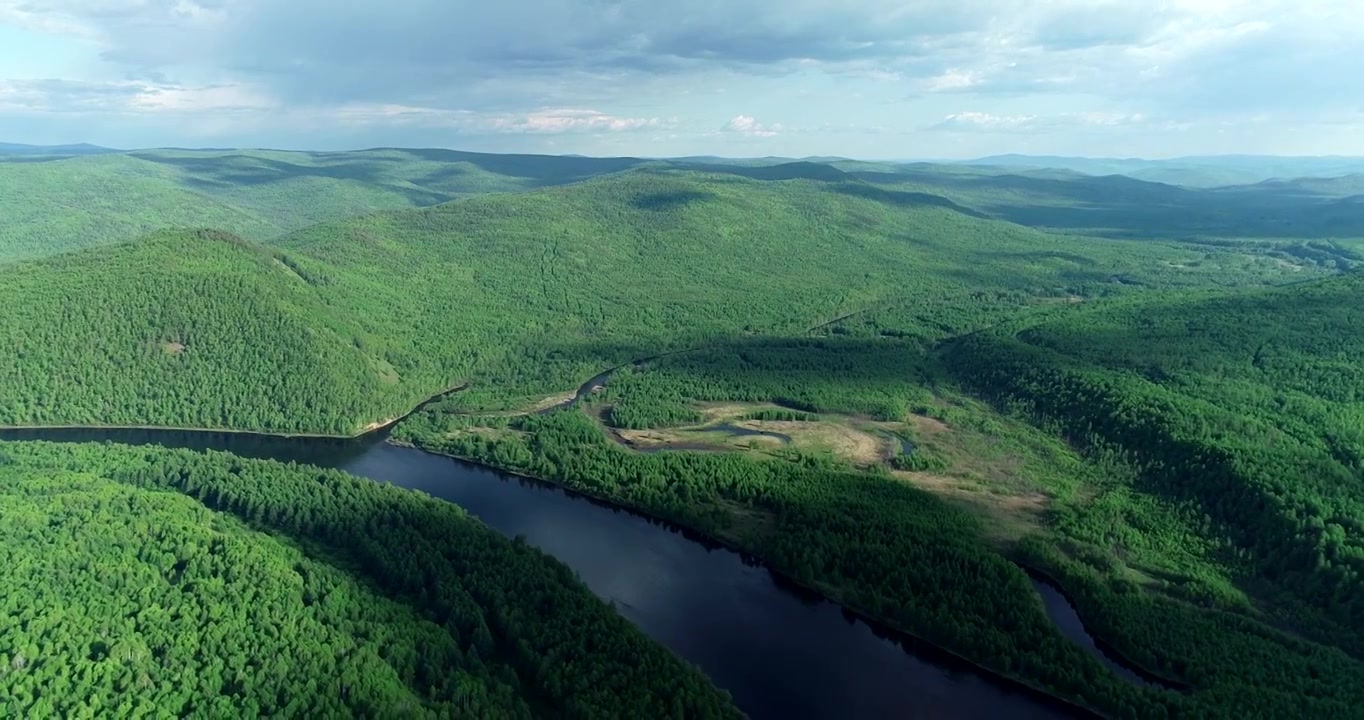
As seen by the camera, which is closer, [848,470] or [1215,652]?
[1215,652]

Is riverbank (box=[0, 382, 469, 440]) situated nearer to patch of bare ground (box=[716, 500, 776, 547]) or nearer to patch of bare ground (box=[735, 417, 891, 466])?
patch of bare ground (box=[735, 417, 891, 466])

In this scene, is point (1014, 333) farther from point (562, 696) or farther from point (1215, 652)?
point (562, 696)

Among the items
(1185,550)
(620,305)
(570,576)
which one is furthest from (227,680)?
(620,305)

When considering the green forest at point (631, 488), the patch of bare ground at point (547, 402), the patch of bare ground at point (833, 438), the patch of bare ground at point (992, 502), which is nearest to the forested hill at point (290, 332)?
the green forest at point (631, 488)

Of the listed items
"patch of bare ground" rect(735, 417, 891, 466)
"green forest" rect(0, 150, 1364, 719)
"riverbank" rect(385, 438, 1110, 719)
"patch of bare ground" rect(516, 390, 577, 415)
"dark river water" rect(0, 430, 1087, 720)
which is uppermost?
"green forest" rect(0, 150, 1364, 719)

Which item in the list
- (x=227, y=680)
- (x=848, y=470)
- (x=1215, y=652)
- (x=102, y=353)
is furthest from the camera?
(x=102, y=353)

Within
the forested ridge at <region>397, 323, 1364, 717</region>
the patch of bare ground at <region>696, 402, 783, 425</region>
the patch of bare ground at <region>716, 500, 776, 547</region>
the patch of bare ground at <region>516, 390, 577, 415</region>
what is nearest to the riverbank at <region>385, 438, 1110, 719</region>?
the forested ridge at <region>397, 323, 1364, 717</region>

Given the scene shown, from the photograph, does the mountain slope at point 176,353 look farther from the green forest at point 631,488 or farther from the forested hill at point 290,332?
the green forest at point 631,488

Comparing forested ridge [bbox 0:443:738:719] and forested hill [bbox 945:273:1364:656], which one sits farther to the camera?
forested hill [bbox 945:273:1364:656]
